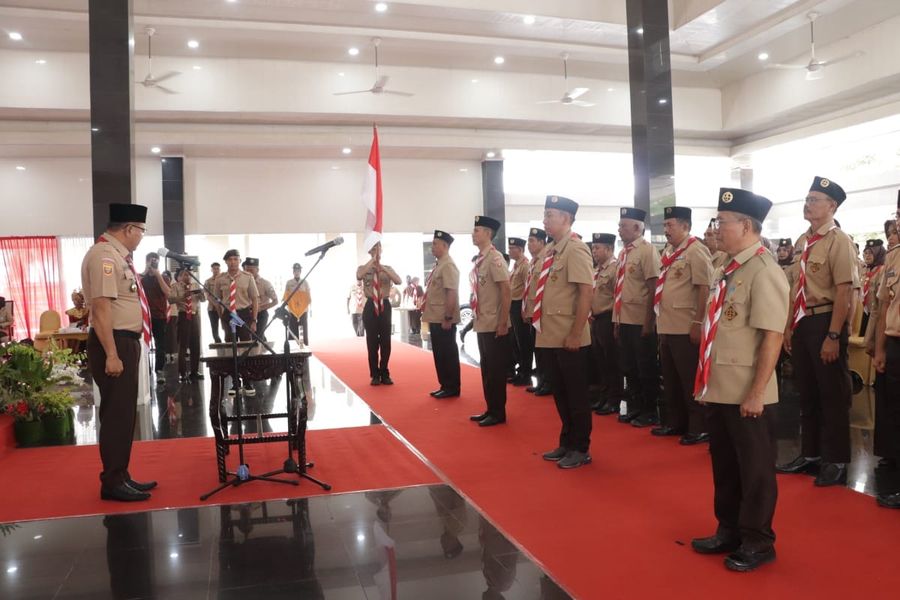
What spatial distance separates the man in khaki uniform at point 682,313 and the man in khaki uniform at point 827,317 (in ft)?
2.55

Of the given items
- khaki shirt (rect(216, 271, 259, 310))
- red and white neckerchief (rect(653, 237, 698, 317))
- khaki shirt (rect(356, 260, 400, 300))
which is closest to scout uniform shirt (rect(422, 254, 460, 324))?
khaki shirt (rect(356, 260, 400, 300))

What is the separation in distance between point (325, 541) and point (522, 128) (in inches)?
421

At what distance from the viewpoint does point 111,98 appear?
6312 mm

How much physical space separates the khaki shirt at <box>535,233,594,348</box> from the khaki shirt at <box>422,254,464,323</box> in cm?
208

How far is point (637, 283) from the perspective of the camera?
17.2 feet

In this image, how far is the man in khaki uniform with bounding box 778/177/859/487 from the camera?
343cm

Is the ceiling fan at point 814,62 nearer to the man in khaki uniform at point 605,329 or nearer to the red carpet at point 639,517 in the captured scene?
the man in khaki uniform at point 605,329

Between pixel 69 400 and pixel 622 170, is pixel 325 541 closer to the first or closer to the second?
pixel 69 400

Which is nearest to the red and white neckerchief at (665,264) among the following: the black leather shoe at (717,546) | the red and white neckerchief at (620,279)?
the red and white neckerchief at (620,279)

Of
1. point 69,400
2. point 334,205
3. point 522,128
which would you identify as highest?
point 522,128

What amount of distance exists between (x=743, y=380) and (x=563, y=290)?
161 cm

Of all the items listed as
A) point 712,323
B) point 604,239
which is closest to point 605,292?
point 604,239

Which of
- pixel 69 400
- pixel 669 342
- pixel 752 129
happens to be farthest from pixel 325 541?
pixel 752 129

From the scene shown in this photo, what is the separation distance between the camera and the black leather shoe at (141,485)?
3733 millimetres
